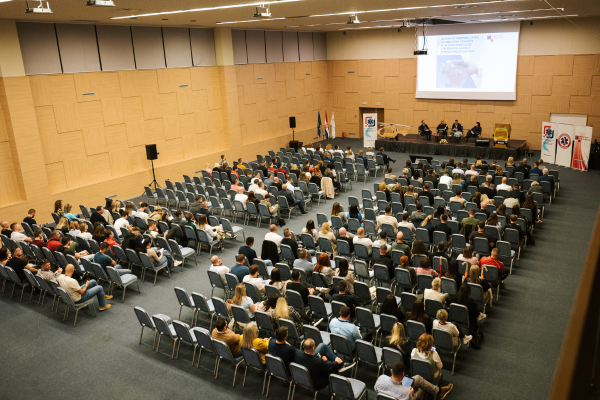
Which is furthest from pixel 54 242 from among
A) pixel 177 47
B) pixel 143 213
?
pixel 177 47

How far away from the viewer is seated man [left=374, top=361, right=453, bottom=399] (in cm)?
545

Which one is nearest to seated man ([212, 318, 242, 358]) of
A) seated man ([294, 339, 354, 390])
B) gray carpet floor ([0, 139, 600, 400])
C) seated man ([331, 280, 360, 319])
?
gray carpet floor ([0, 139, 600, 400])

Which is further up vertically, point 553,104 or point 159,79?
point 159,79

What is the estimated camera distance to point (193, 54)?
19.3 m

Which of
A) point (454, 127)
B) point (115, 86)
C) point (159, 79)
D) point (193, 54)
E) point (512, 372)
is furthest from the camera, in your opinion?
point (454, 127)

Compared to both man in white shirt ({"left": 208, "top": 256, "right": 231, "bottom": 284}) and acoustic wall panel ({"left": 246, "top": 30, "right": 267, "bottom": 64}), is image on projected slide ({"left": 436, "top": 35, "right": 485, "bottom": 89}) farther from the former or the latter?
man in white shirt ({"left": 208, "top": 256, "right": 231, "bottom": 284})

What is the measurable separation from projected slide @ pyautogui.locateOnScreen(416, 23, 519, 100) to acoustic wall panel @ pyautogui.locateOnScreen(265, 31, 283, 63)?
7031mm

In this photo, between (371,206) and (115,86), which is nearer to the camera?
(371,206)

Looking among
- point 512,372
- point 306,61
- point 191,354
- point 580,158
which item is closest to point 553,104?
→ point 580,158

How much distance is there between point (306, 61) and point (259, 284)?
63.1 ft

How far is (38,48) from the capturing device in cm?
1436

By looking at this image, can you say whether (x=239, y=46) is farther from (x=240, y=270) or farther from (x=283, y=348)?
(x=283, y=348)

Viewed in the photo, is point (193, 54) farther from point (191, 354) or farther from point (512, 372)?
point (512, 372)

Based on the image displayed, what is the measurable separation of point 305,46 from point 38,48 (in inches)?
554
